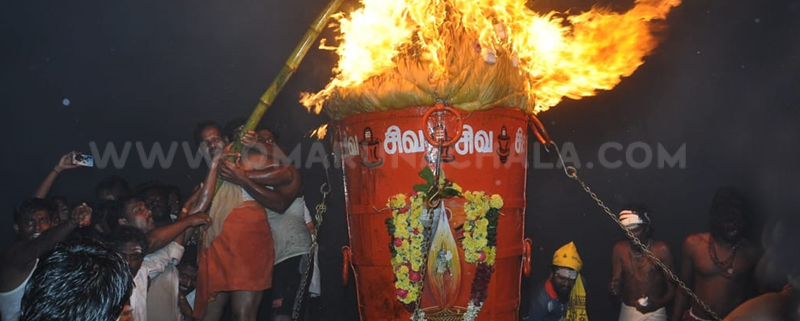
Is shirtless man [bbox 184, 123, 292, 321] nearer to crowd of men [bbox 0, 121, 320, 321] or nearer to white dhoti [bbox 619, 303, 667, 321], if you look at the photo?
crowd of men [bbox 0, 121, 320, 321]

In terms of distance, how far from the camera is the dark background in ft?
23.5

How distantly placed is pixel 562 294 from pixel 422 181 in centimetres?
216

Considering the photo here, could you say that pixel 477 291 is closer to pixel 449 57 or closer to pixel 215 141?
pixel 449 57

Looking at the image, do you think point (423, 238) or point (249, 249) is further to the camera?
point (249, 249)

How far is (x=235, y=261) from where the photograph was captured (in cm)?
557

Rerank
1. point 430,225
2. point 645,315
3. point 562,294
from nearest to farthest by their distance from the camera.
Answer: point 430,225 → point 562,294 → point 645,315

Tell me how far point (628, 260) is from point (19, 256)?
16.5 feet

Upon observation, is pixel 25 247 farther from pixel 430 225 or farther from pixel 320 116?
pixel 320 116

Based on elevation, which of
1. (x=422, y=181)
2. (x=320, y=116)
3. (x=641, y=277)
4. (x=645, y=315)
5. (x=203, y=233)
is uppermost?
(x=320, y=116)

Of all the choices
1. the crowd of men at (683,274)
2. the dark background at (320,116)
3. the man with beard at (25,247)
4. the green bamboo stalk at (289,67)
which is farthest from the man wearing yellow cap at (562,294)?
the man with beard at (25,247)

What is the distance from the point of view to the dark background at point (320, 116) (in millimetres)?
7156

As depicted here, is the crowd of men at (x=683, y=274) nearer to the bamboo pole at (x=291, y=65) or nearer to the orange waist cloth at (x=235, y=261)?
the orange waist cloth at (x=235, y=261)

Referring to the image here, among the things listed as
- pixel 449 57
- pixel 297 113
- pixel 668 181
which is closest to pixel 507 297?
pixel 449 57

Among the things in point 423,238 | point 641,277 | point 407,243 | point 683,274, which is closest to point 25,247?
point 407,243
